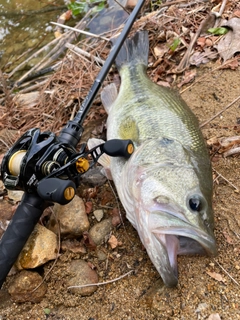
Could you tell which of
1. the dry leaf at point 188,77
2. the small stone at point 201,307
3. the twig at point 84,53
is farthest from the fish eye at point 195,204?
the twig at point 84,53

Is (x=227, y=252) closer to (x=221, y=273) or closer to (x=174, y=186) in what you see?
(x=221, y=273)

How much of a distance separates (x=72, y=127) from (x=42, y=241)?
92 centimetres

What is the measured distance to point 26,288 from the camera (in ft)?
9.03

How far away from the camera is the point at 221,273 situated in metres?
2.66

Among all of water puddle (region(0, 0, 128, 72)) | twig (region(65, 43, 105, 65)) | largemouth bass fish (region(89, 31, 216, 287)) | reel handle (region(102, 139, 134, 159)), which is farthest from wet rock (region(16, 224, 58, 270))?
water puddle (region(0, 0, 128, 72))

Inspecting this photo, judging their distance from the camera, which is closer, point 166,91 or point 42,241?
point 42,241

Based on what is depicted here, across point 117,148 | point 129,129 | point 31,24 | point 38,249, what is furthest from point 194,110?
point 31,24

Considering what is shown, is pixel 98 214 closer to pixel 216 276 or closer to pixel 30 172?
pixel 30 172

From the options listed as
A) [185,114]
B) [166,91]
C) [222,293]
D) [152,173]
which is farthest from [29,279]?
[166,91]

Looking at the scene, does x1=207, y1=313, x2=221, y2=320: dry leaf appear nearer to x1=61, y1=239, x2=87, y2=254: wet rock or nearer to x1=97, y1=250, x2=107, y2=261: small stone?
x1=97, y1=250, x2=107, y2=261: small stone

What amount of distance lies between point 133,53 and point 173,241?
2.56 m

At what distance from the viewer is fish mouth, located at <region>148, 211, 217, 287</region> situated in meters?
2.37

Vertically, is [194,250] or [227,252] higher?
[194,250]

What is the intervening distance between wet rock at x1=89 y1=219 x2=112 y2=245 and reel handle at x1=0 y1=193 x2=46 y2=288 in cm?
54
